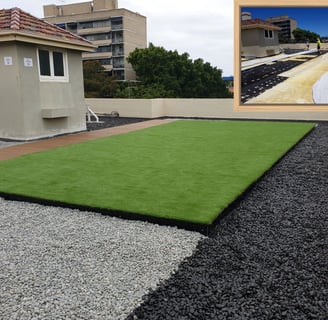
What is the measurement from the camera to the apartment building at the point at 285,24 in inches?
509

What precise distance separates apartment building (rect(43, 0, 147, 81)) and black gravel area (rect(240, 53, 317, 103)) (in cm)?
5876

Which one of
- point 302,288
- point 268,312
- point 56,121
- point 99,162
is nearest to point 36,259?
point 268,312

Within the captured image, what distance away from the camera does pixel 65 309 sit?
103 inches

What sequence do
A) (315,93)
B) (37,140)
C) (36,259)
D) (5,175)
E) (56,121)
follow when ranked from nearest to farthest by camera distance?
(36,259)
(5,175)
(37,140)
(56,121)
(315,93)

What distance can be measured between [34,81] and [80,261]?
8659mm

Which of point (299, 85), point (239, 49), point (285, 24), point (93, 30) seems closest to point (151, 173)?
point (239, 49)

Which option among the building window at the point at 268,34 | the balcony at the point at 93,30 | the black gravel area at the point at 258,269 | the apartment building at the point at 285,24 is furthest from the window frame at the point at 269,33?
the balcony at the point at 93,30

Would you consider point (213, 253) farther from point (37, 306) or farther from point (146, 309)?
point (37, 306)

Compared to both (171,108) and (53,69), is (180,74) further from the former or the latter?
(53,69)

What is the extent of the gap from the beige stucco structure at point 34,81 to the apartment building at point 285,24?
6.52 meters

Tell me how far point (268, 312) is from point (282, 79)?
12.3m

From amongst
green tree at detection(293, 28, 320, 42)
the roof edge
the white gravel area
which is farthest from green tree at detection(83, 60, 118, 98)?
the white gravel area

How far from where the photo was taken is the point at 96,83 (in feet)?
143

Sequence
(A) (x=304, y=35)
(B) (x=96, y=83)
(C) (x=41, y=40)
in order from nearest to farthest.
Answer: (C) (x=41, y=40), (A) (x=304, y=35), (B) (x=96, y=83)
